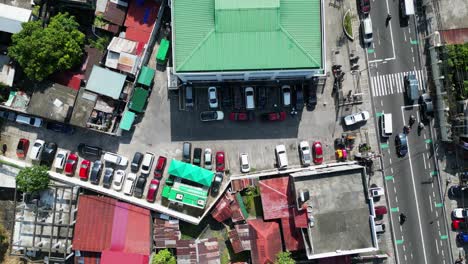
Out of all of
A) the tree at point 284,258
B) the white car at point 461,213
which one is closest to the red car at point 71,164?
the tree at point 284,258

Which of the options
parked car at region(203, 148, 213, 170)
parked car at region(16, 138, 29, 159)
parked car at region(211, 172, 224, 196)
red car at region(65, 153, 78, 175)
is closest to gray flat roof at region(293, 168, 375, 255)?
parked car at region(211, 172, 224, 196)

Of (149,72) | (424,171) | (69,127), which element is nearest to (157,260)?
(69,127)

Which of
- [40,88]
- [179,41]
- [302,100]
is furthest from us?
[302,100]

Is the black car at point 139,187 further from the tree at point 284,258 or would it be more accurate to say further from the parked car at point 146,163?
the tree at point 284,258

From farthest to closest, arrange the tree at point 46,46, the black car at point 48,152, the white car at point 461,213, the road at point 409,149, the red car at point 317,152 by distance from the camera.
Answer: the road at point 409,149 → the white car at point 461,213 → the red car at point 317,152 → the black car at point 48,152 → the tree at point 46,46

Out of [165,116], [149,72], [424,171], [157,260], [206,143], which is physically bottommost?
[157,260]

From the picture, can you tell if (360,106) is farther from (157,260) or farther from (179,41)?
(157,260)
